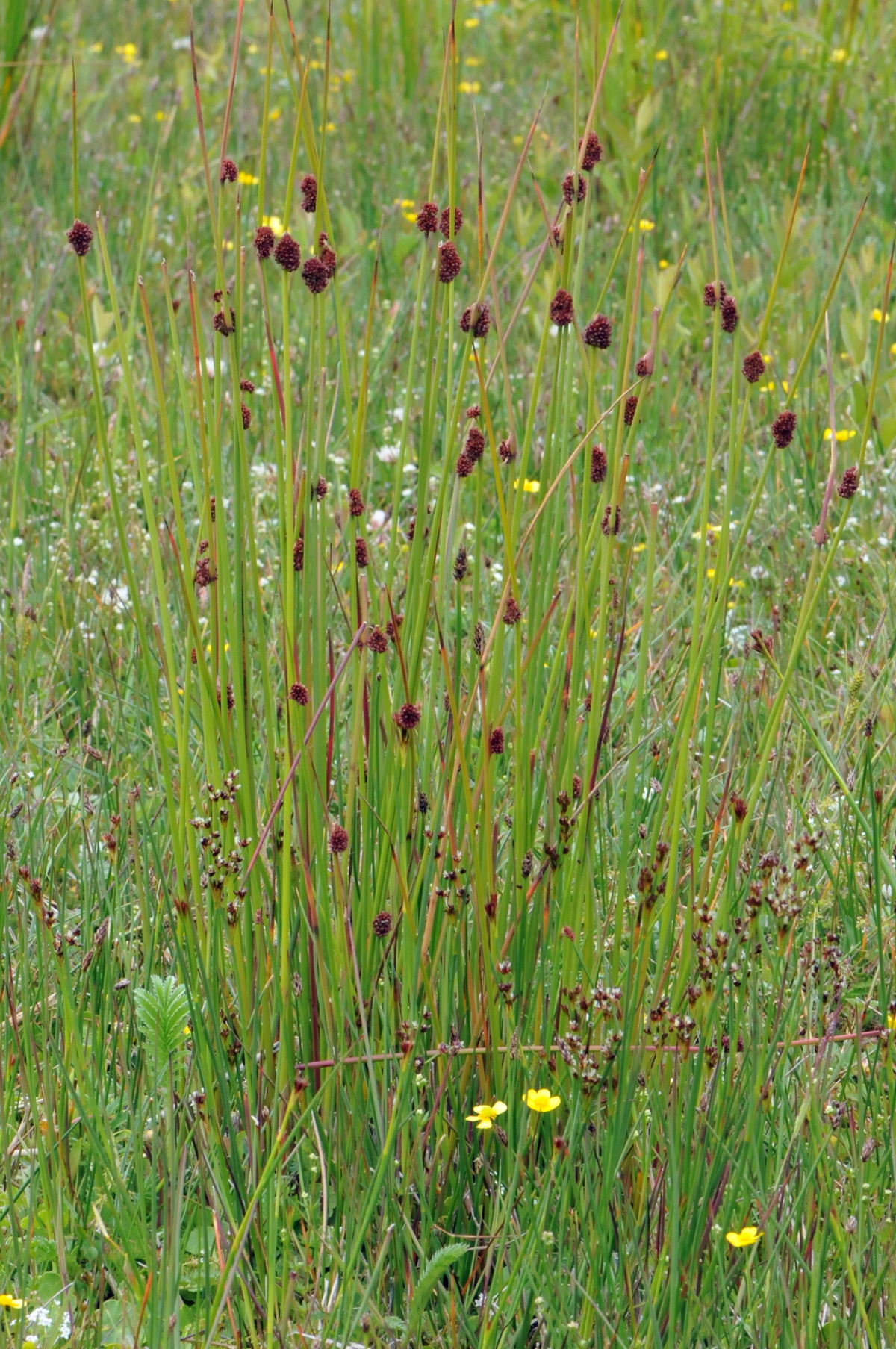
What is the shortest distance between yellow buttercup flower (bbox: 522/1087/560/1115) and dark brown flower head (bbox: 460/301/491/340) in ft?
2.41

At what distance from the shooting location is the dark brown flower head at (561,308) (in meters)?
1.32

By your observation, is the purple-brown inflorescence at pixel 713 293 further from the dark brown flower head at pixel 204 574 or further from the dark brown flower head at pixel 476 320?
the dark brown flower head at pixel 204 574

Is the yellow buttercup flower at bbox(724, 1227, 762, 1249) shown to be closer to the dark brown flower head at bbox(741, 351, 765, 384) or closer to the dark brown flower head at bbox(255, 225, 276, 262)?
the dark brown flower head at bbox(741, 351, 765, 384)

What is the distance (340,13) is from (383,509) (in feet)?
12.8

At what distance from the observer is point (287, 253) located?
1.29 m

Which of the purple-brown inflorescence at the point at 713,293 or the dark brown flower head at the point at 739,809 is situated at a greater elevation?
the purple-brown inflorescence at the point at 713,293

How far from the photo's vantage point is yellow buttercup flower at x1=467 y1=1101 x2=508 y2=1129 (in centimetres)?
141

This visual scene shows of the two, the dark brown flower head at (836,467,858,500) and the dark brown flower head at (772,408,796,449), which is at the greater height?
the dark brown flower head at (772,408,796,449)

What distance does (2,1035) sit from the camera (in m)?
1.64

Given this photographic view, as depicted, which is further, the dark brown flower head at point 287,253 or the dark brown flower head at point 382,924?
the dark brown flower head at point 382,924

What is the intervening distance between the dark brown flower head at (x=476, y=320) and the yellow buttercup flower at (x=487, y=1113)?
2.47 feet

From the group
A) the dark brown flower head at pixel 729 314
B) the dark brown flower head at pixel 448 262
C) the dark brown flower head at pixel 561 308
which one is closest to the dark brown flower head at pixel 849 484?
the dark brown flower head at pixel 729 314

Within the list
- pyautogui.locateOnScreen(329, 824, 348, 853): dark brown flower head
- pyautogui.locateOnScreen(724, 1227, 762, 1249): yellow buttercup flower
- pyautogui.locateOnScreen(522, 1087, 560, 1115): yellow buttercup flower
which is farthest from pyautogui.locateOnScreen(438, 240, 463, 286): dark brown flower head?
pyautogui.locateOnScreen(724, 1227, 762, 1249): yellow buttercup flower

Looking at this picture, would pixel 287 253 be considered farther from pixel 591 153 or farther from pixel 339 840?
pixel 339 840
